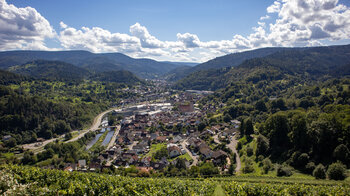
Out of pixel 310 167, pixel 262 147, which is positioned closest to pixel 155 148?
pixel 262 147

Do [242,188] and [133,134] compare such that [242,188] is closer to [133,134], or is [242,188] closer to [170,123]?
[133,134]

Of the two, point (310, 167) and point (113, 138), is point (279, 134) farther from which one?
point (113, 138)

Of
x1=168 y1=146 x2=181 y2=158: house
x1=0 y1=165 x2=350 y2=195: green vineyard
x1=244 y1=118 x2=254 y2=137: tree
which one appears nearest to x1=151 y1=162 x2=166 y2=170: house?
x1=168 y1=146 x2=181 y2=158: house

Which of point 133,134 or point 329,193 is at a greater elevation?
point 329,193

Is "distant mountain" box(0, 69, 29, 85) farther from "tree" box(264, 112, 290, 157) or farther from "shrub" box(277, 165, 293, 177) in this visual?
"shrub" box(277, 165, 293, 177)

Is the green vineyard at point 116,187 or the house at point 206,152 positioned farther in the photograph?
the house at point 206,152

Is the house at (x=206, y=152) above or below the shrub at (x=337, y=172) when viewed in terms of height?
below

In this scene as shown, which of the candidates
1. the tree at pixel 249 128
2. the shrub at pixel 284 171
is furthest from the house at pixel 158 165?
the tree at pixel 249 128

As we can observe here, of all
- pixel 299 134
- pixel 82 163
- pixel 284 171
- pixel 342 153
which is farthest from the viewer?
pixel 82 163

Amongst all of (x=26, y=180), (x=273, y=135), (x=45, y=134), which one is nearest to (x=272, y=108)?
(x=273, y=135)

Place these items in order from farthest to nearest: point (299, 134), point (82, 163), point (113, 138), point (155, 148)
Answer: point (113, 138), point (155, 148), point (82, 163), point (299, 134)

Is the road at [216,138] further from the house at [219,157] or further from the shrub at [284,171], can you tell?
the shrub at [284,171]
